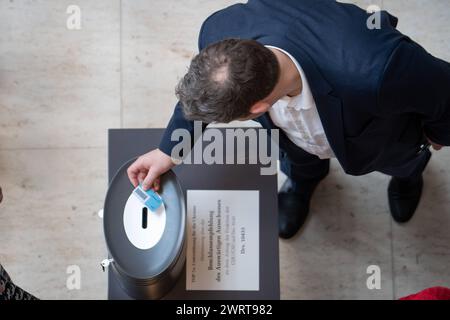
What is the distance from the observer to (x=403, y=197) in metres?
1.82

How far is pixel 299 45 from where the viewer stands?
97cm

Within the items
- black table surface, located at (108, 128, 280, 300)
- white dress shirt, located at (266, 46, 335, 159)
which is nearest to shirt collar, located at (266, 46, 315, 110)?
white dress shirt, located at (266, 46, 335, 159)

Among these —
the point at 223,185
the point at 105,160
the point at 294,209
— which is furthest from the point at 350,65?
the point at 105,160

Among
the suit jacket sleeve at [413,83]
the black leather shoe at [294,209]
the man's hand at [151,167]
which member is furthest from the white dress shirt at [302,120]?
the black leather shoe at [294,209]

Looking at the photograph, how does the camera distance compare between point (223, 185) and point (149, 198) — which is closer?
point (149, 198)

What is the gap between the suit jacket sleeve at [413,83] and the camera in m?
0.92

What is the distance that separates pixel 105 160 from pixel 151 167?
80cm

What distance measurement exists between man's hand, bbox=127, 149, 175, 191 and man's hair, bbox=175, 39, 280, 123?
0.31 m

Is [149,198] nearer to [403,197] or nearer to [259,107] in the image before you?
[259,107]

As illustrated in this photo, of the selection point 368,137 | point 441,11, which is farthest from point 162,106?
point 441,11

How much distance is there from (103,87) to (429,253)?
1.46m

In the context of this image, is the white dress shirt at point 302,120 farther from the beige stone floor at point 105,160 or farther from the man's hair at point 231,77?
the beige stone floor at point 105,160

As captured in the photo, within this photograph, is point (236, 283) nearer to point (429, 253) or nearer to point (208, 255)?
point (208, 255)

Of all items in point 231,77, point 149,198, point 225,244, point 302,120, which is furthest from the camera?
point 225,244
